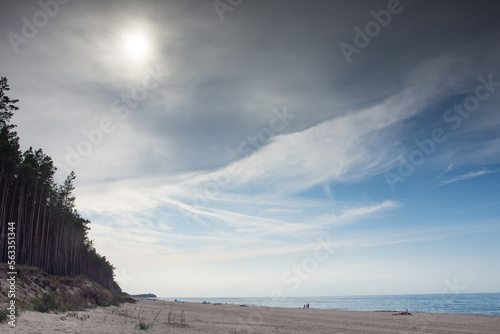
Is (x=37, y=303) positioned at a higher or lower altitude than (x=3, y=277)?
lower

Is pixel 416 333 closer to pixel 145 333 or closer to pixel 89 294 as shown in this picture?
pixel 145 333

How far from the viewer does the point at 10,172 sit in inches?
1116

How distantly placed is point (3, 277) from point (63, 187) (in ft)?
127

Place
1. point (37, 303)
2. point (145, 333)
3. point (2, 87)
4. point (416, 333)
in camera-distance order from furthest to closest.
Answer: point (2, 87) < point (416, 333) < point (37, 303) < point (145, 333)

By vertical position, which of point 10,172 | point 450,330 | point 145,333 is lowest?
point 450,330

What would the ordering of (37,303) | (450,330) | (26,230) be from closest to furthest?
(37,303)
(450,330)
(26,230)

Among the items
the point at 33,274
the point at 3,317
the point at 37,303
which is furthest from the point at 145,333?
the point at 33,274

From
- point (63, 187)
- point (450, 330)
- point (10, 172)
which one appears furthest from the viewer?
point (63, 187)

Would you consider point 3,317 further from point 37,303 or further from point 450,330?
point 450,330

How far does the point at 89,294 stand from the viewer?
32500 millimetres

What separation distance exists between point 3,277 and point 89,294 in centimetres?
1819

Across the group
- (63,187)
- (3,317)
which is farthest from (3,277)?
(63,187)

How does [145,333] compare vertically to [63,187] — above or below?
below

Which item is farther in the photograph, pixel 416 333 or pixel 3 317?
pixel 416 333
